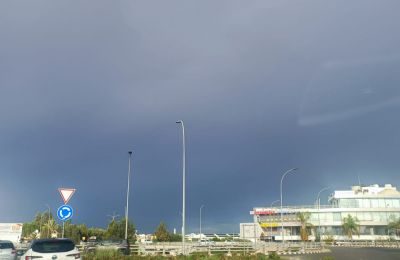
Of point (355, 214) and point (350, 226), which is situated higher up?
point (355, 214)

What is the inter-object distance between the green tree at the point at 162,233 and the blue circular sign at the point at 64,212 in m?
85.9

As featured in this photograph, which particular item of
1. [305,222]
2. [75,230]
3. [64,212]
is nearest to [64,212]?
[64,212]

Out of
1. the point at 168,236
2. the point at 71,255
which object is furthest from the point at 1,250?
the point at 168,236

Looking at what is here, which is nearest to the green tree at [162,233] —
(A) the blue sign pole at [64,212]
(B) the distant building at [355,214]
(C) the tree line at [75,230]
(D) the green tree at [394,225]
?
(C) the tree line at [75,230]

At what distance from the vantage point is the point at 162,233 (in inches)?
4112

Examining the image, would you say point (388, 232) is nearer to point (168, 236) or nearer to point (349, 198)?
point (349, 198)

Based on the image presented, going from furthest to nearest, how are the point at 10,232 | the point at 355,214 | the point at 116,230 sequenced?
the point at 355,214 → the point at 116,230 → the point at 10,232

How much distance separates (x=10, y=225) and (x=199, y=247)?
31.5 metres

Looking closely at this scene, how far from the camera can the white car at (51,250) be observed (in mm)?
16156

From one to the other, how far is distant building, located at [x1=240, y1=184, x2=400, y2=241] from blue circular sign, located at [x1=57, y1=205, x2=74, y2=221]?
384 ft

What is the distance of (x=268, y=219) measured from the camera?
149875 mm

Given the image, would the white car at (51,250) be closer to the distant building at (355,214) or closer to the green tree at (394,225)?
the distant building at (355,214)

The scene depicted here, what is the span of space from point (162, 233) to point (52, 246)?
90.4 metres

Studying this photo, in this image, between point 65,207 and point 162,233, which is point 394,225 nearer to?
point 162,233
